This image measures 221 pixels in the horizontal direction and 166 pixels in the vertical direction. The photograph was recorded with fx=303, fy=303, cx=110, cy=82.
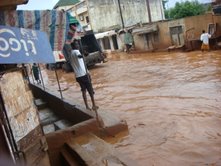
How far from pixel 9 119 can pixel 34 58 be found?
0.79 metres

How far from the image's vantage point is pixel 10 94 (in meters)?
3.67

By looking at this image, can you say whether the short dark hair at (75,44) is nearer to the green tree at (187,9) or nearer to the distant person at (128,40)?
the distant person at (128,40)

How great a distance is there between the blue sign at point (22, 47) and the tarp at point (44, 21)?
0.46 meters

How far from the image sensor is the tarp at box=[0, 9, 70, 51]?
418 cm

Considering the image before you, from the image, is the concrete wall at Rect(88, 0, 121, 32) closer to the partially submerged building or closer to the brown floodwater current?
the brown floodwater current

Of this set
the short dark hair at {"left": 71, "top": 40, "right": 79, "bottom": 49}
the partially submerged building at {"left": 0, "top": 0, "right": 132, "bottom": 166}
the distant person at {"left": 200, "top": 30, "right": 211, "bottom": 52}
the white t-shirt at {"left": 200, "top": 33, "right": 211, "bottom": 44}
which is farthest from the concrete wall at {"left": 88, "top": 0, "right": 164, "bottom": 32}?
the partially submerged building at {"left": 0, "top": 0, "right": 132, "bottom": 166}

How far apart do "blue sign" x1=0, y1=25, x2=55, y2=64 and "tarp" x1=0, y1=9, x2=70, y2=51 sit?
1.50 feet

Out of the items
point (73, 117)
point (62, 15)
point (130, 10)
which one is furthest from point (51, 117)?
point (130, 10)

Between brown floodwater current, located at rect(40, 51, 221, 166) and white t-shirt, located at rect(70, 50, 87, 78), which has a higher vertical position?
white t-shirt, located at rect(70, 50, 87, 78)

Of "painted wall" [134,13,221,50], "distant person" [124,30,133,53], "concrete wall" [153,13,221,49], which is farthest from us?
"distant person" [124,30,133,53]

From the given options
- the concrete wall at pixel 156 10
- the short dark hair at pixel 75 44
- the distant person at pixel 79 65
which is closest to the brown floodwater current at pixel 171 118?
the distant person at pixel 79 65

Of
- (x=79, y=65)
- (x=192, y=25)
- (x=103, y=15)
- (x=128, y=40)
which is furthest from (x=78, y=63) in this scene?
(x=103, y=15)

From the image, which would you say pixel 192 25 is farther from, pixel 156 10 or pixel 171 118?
pixel 156 10

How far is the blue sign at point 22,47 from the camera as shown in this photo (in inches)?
133
